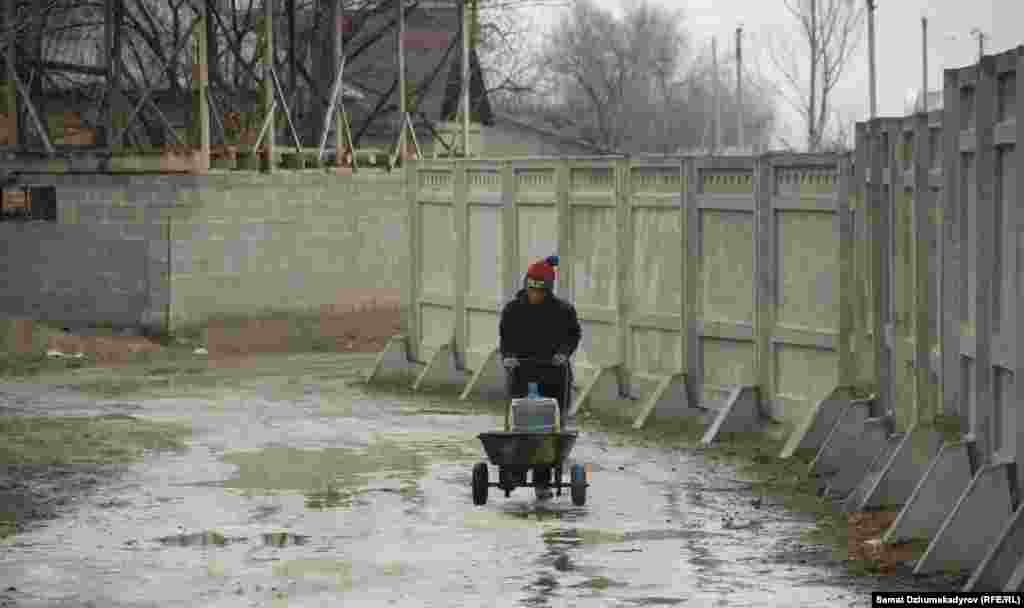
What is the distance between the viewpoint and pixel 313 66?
4341cm

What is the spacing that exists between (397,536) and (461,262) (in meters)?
11.6

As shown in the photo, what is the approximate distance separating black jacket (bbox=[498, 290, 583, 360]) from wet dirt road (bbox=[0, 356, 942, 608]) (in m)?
1.09

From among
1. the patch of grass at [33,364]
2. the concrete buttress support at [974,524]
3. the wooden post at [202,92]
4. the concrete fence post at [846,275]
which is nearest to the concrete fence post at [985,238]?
the concrete buttress support at [974,524]

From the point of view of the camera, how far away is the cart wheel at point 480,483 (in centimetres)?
1482

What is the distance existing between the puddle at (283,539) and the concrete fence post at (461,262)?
11251mm

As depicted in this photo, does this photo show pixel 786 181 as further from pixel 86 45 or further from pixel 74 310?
pixel 86 45

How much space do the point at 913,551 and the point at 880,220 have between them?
181 inches

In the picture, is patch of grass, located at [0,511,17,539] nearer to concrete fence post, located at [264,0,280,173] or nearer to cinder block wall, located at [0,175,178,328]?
cinder block wall, located at [0,175,178,328]

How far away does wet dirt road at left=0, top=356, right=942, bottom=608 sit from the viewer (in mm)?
11484

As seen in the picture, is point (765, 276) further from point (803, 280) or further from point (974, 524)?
point (974, 524)

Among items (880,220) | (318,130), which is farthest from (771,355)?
(318,130)

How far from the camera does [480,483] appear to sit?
48.9 feet

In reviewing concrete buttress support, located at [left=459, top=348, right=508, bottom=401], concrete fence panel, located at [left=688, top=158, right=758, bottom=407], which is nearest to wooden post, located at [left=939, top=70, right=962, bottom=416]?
concrete fence panel, located at [left=688, top=158, right=758, bottom=407]

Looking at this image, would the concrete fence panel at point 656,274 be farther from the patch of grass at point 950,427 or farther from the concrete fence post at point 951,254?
the concrete fence post at point 951,254
